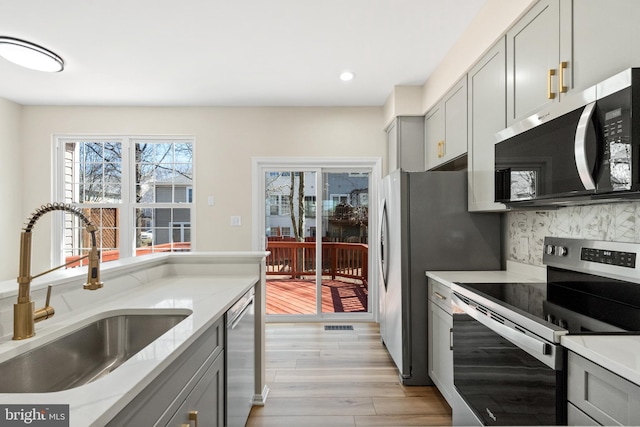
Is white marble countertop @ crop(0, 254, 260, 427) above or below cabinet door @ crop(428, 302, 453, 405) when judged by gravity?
above

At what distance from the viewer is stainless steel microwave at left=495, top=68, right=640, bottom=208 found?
113cm

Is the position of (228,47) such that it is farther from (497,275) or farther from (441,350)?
(441,350)

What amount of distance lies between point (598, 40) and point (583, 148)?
0.45 metres

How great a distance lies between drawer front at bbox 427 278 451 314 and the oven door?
168mm

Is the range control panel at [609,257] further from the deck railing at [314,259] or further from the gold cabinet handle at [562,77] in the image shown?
the deck railing at [314,259]

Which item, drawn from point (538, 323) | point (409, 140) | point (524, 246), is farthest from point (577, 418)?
point (409, 140)

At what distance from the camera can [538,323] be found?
1.24 meters

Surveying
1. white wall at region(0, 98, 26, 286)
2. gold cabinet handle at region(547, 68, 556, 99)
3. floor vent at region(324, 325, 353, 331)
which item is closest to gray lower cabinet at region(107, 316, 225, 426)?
gold cabinet handle at region(547, 68, 556, 99)

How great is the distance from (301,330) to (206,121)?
2.65m

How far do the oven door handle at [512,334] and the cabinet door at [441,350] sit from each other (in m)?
0.40

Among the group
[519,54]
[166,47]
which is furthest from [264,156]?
[519,54]

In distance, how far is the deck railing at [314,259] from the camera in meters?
4.23

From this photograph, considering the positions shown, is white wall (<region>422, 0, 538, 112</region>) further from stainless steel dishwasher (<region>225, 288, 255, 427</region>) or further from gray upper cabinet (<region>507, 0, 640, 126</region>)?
stainless steel dishwasher (<region>225, 288, 255, 427</region>)

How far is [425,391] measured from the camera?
8.18ft
